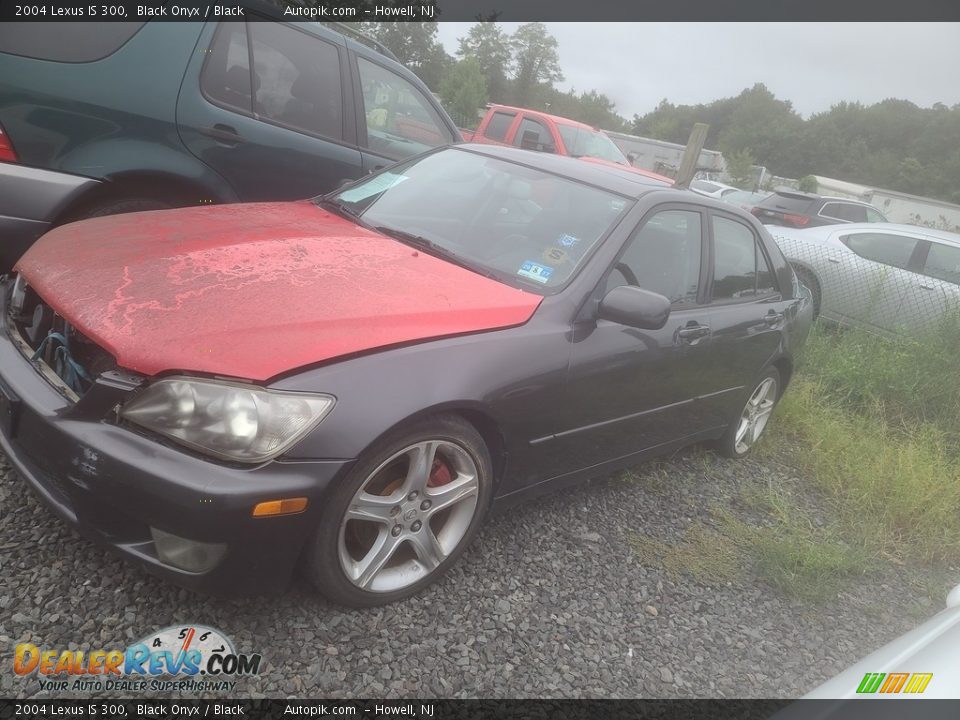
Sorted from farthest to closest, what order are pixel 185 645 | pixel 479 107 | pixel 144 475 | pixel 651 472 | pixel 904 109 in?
pixel 904 109 → pixel 479 107 → pixel 651 472 → pixel 185 645 → pixel 144 475

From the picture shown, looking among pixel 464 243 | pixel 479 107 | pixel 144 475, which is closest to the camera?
pixel 144 475

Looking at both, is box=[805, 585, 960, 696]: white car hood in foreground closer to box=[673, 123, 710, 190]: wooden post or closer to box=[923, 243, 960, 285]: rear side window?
box=[673, 123, 710, 190]: wooden post

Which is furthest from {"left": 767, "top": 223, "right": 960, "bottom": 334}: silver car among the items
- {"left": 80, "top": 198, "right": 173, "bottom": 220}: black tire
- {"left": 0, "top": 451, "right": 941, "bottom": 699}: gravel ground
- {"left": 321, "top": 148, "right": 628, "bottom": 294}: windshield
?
{"left": 80, "top": 198, "right": 173, "bottom": 220}: black tire

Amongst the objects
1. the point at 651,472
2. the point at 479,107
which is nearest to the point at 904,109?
the point at 479,107

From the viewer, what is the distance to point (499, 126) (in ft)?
33.6

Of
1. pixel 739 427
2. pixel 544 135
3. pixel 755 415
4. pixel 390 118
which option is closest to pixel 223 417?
pixel 739 427

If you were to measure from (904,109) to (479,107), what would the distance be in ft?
223

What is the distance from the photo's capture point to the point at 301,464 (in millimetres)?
1842

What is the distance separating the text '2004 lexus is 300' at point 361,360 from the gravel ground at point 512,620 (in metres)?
0.20

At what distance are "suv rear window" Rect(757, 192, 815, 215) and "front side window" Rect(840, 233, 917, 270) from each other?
2123 mm

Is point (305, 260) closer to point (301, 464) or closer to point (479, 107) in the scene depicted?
point (301, 464)

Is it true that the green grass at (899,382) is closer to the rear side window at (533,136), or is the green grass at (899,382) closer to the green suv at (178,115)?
the green suv at (178,115)

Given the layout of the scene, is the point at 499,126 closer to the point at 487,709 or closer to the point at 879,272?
the point at 879,272

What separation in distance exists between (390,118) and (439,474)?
3.41 metres
